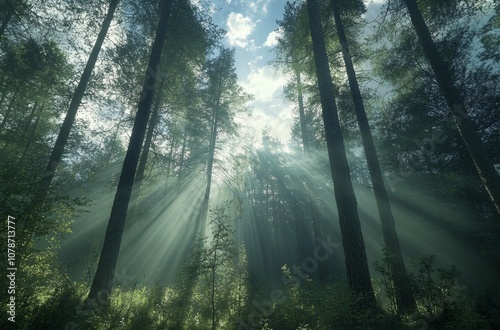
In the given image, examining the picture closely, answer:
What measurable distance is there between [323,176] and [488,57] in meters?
15.2

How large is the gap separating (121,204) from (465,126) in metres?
9.61

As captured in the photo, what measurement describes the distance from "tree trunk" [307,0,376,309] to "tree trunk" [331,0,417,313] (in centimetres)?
95

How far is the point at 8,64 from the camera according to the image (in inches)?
418

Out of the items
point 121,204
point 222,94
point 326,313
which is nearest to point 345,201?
point 326,313

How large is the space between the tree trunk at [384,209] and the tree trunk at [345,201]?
953mm

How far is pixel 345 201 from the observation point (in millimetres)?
6133

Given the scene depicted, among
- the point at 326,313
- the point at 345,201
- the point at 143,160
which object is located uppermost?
the point at 143,160

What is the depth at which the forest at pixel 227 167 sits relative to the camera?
5410mm

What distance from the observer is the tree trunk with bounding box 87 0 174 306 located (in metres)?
6.09

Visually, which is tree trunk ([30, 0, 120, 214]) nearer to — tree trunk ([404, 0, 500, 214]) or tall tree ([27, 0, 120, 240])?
tall tree ([27, 0, 120, 240])

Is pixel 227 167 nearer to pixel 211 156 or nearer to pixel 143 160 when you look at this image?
pixel 211 156

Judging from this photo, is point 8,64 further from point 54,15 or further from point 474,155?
point 474,155

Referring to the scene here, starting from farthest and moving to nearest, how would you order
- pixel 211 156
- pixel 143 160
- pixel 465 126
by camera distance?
1. pixel 211 156
2. pixel 143 160
3. pixel 465 126

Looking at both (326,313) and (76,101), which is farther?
(76,101)
